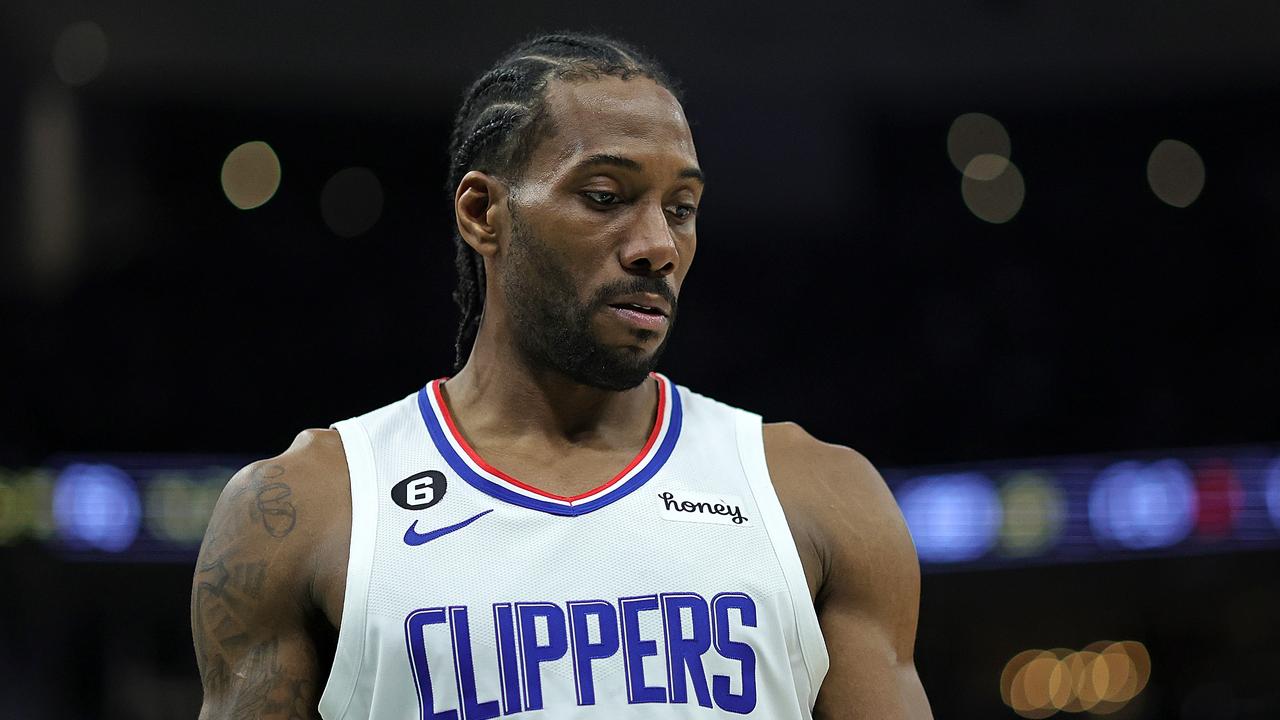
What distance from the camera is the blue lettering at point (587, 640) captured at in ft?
6.33

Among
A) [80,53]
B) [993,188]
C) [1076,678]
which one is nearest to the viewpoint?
[80,53]

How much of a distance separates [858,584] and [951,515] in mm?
7888

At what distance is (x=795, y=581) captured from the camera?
2.03 meters

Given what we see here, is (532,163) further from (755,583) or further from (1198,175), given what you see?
(1198,175)

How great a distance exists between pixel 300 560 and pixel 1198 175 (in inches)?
449

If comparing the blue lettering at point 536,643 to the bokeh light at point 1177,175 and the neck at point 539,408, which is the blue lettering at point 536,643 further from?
the bokeh light at point 1177,175

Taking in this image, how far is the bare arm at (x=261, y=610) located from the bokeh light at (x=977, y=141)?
1069 centimetres

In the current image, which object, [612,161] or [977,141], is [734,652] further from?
[977,141]

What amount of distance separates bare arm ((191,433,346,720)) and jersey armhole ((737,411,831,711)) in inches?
25.9

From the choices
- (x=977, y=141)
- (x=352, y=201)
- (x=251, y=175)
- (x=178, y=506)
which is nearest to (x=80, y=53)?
(x=251, y=175)

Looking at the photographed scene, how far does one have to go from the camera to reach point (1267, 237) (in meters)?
11.6

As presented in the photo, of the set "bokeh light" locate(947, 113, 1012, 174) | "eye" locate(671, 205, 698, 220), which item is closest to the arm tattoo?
"eye" locate(671, 205, 698, 220)

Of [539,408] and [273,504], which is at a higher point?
[539,408]

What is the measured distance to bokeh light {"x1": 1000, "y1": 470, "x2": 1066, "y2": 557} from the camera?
31.6 ft
